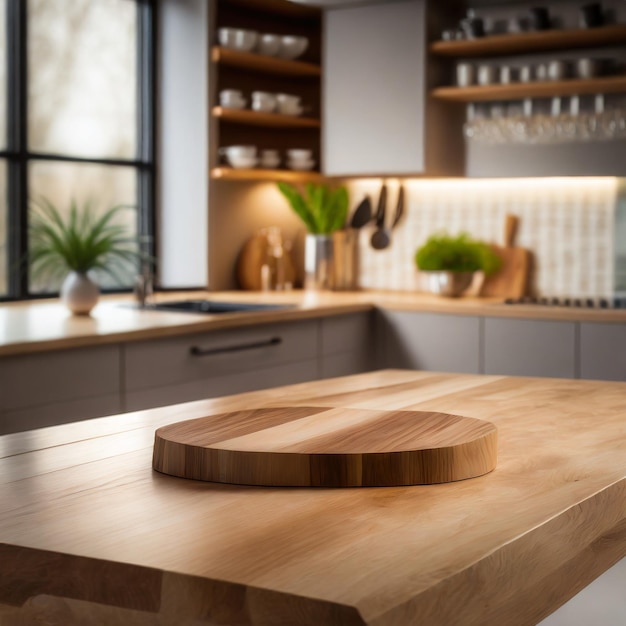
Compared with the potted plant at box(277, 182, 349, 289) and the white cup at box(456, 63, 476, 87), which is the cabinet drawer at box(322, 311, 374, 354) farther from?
the white cup at box(456, 63, 476, 87)

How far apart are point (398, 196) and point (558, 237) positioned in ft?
2.67

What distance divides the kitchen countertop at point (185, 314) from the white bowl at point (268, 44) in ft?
3.65

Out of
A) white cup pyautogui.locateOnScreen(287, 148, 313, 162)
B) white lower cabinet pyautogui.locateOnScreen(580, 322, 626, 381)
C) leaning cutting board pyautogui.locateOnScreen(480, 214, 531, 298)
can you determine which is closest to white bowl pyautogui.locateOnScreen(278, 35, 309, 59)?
white cup pyautogui.locateOnScreen(287, 148, 313, 162)

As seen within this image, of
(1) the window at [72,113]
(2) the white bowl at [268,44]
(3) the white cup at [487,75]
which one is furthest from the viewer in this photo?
(2) the white bowl at [268,44]

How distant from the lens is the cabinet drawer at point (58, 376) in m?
3.01

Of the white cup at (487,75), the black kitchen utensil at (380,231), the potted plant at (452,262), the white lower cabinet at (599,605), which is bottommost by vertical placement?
the white lower cabinet at (599,605)

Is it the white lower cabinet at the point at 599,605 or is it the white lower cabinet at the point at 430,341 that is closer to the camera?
the white lower cabinet at the point at 599,605

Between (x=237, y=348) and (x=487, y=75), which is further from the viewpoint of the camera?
(x=487, y=75)

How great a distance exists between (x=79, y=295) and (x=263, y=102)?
1.49 m

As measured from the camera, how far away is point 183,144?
4.87m

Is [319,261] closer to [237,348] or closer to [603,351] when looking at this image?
[237,348]

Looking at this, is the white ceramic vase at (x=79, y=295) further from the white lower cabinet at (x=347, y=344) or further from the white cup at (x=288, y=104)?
the white cup at (x=288, y=104)

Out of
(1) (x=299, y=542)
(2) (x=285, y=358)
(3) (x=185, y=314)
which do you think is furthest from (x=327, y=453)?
(2) (x=285, y=358)

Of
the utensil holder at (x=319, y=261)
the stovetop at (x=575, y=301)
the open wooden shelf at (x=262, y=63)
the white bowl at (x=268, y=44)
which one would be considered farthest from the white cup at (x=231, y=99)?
the stovetop at (x=575, y=301)
